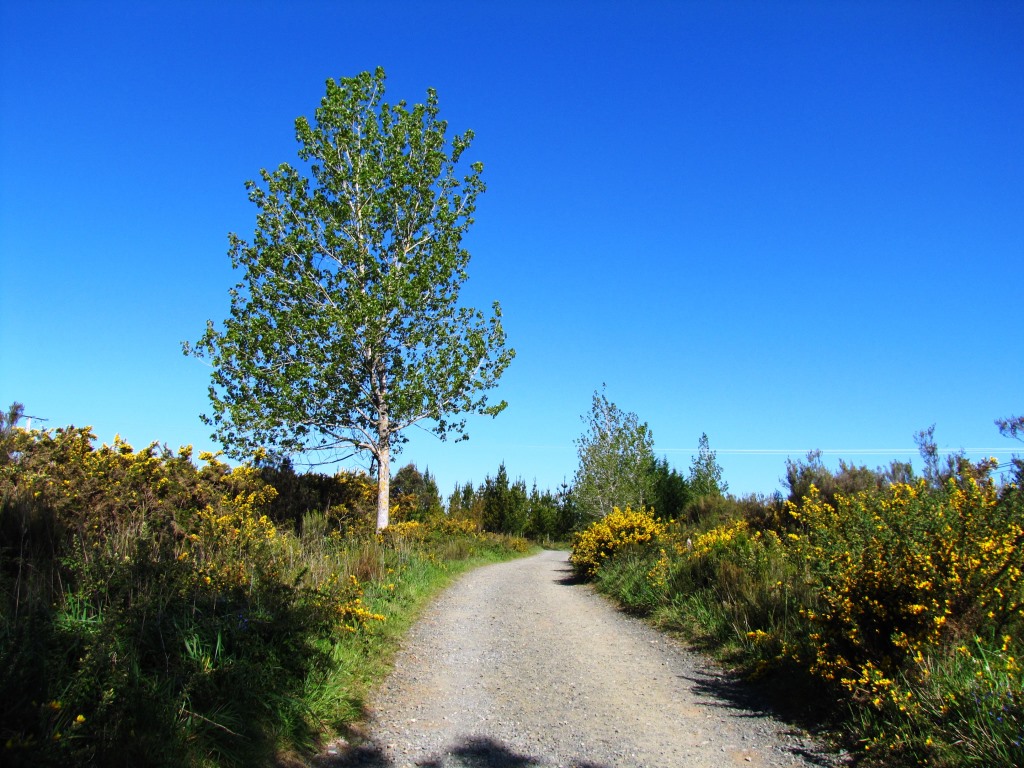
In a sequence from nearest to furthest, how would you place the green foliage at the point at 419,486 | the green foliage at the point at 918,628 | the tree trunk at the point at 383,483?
1. the green foliage at the point at 918,628
2. the tree trunk at the point at 383,483
3. the green foliage at the point at 419,486

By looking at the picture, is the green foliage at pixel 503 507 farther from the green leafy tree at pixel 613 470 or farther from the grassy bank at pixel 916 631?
the grassy bank at pixel 916 631

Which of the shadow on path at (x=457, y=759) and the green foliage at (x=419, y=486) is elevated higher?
the green foliage at (x=419, y=486)

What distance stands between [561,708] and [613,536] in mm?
10284

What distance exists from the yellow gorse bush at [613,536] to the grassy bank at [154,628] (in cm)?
719

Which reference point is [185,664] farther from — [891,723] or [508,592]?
[508,592]

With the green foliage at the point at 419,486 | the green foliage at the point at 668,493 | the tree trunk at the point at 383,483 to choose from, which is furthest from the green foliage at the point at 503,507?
the tree trunk at the point at 383,483

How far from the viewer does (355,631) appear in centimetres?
646

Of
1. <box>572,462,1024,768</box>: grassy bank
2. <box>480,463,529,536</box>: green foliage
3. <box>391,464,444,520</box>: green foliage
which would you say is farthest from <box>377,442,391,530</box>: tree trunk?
<box>480,463,529,536</box>: green foliage

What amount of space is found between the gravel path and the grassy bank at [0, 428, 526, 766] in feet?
1.61

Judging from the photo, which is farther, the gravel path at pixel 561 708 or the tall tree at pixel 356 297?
the tall tree at pixel 356 297

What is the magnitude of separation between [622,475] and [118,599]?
3808 centimetres

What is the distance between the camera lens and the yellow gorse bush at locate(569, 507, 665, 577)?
14.8 metres

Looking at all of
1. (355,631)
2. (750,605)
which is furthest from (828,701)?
(355,631)

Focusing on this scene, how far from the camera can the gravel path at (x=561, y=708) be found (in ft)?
14.1
